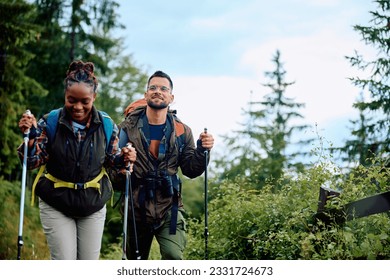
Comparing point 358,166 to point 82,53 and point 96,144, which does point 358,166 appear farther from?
point 82,53

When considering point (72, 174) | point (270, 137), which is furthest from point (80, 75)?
point (270, 137)

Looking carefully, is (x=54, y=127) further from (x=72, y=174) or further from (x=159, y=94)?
(x=159, y=94)

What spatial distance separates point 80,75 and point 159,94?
3.40 ft

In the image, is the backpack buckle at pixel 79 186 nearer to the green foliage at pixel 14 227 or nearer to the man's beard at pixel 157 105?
the man's beard at pixel 157 105

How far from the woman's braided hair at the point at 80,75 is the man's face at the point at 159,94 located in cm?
89

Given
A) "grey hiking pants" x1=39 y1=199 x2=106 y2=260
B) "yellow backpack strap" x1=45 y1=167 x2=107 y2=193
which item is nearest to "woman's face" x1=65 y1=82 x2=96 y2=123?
"yellow backpack strap" x1=45 y1=167 x2=107 y2=193

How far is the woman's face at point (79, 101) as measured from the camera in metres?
5.29

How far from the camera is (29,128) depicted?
500 centimetres

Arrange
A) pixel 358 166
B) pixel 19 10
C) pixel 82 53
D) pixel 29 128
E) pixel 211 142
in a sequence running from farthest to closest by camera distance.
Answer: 1. pixel 82 53
2. pixel 19 10
3. pixel 358 166
4. pixel 211 142
5. pixel 29 128

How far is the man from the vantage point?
6.15 metres

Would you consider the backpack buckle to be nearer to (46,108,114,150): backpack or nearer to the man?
(46,108,114,150): backpack

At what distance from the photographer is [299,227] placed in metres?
7.04

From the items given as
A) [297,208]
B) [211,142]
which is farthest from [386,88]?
[211,142]

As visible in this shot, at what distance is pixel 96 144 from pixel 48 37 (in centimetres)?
1756
